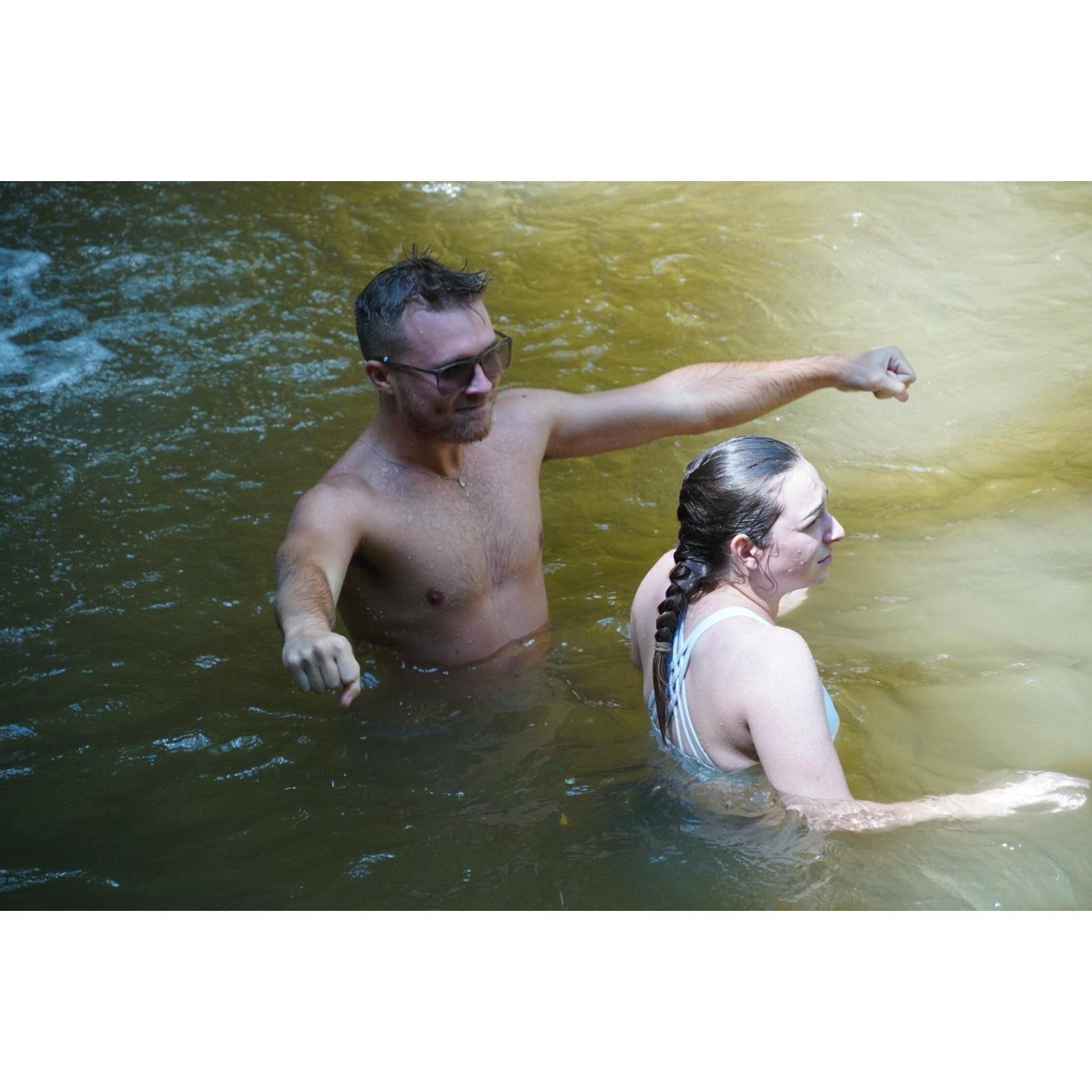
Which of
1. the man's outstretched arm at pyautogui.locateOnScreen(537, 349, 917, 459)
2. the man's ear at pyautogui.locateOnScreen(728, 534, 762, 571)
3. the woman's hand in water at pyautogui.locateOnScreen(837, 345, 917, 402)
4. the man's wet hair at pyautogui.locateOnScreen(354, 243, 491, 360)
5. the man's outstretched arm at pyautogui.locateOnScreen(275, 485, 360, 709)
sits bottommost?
the man's outstretched arm at pyautogui.locateOnScreen(275, 485, 360, 709)

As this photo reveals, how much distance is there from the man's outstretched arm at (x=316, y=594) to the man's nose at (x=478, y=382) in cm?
52

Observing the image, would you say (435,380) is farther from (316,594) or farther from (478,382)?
(316,594)

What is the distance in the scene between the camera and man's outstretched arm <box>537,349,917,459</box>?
4238 mm

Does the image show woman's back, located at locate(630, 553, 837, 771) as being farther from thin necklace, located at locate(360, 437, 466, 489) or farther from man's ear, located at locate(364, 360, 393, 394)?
man's ear, located at locate(364, 360, 393, 394)

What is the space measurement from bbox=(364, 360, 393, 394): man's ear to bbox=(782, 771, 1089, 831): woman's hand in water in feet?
5.57

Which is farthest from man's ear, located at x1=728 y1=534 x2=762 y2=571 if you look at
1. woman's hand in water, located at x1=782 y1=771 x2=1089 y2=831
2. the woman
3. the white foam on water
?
the white foam on water

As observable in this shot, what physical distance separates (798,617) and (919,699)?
654 millimetres

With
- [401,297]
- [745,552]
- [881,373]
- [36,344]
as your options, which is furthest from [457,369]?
[36,344]

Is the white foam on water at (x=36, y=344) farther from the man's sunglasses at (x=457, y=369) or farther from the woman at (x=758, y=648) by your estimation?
the woman at (x=758, y=648)

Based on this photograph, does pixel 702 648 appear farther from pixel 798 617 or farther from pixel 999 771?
pixel 798 617

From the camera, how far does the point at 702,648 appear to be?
3211mm

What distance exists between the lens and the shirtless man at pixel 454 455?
3.71 m

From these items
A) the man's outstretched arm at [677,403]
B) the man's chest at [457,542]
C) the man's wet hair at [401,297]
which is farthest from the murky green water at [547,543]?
the man's wet hair at [401,297]

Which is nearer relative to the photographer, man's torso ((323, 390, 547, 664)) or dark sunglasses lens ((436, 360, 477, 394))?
dark sunglasses lens ((436, 360, 477, 394))
